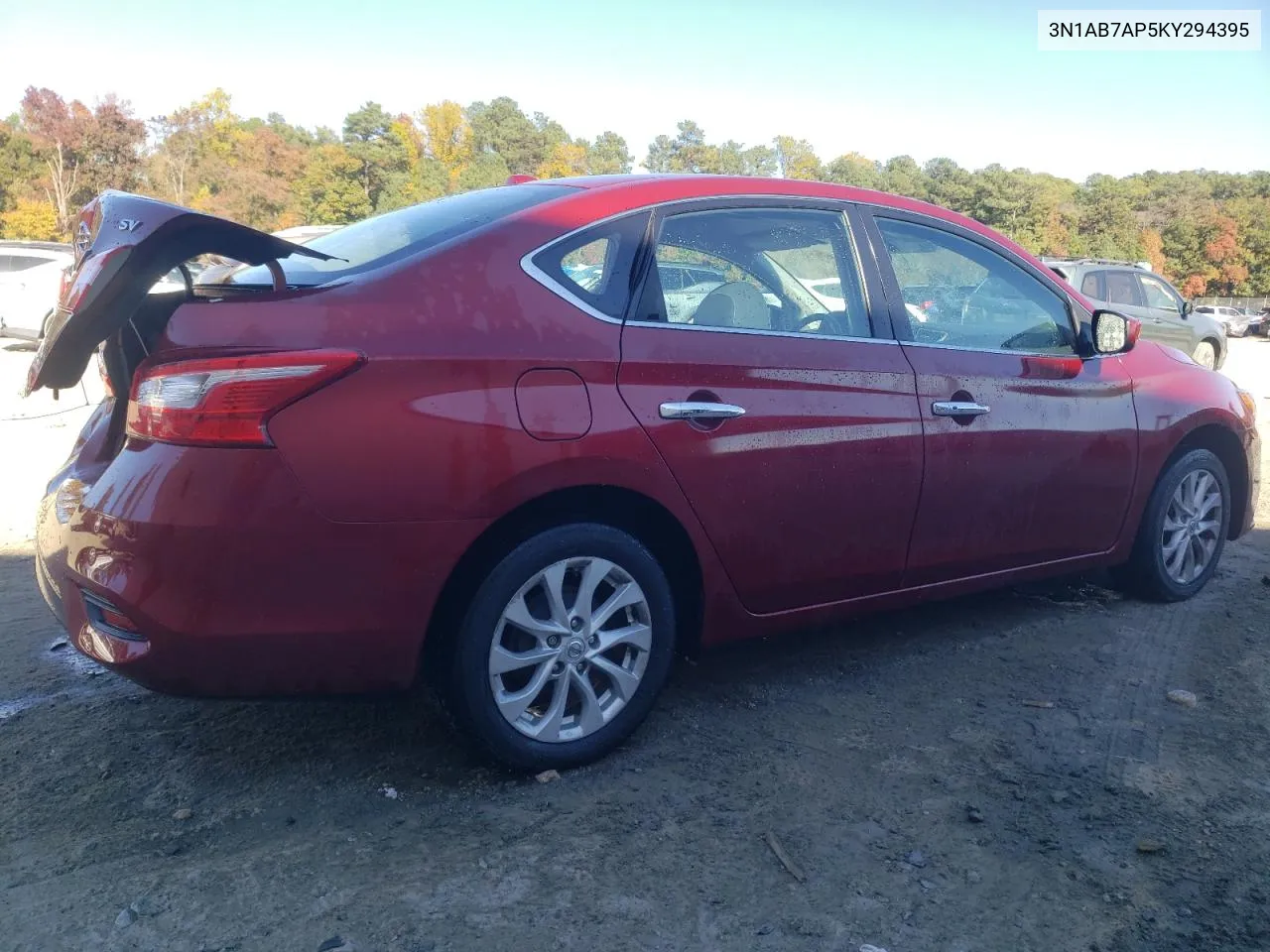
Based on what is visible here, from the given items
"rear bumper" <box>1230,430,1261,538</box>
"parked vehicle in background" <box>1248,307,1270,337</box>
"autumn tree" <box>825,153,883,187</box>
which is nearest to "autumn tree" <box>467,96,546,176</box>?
"autumn tree" <box>825,153,883,187</box>

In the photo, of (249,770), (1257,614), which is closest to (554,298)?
(249,770)

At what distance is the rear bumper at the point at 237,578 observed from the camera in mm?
2463

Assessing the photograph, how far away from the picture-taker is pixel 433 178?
54.0 m

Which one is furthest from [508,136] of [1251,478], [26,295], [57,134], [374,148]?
[1251,478]

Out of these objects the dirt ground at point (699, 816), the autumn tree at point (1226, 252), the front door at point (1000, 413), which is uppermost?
the autumn tree at point (1226, 252)

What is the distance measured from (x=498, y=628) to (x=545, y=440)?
19.9 inches

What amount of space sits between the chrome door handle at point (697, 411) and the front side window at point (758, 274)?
259 millimetres

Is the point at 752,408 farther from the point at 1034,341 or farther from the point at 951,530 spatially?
the point at 1034,341

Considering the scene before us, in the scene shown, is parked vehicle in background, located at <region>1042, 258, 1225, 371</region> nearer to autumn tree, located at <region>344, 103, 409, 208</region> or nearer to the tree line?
the tree line

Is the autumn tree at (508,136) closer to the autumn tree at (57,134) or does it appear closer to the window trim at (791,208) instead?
the autumn tree at (57,134)

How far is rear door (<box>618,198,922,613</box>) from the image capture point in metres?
3.08

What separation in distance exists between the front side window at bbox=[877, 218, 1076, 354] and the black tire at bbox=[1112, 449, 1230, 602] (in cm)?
85

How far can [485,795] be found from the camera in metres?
2.88

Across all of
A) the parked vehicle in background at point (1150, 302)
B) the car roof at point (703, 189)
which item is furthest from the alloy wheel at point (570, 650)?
the parked vehicle in background at point (1150, 302)
